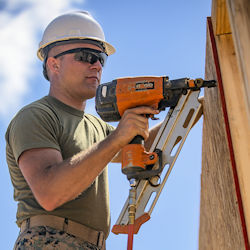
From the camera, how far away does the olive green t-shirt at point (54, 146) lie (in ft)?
8.81

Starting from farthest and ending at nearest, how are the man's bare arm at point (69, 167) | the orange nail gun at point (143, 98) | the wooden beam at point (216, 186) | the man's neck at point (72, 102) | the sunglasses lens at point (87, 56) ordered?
the sunglasses lens at point (87, 56), the man's neck at point (72, 102), the orange nail gun at point (143, 98), the man's bare arm at point (69, 167), the wooden beam at point (216, 186)

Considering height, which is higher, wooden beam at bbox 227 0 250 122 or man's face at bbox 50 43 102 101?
man's face at bbox 50 43 102 101

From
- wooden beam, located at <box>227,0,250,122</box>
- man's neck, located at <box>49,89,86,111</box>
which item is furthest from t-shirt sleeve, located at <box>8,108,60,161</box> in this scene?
wooden beam, located at <box>227,0,250,122</box>

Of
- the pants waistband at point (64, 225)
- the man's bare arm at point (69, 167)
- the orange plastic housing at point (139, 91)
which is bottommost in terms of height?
the pants waistband at point (64, 225)

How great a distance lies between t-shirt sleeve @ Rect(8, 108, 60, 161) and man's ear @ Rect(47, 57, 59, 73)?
709 millimetres

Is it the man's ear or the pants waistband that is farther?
the man's ear

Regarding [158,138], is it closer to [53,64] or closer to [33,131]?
[33,131]

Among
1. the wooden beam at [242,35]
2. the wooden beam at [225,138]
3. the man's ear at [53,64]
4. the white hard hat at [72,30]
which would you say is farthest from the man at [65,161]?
the wooden beam at [242,35]

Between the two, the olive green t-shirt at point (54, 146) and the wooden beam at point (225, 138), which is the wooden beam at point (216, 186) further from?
the olive green t-shirt at point (54, 146)

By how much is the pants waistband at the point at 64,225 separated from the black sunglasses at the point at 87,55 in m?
1.29

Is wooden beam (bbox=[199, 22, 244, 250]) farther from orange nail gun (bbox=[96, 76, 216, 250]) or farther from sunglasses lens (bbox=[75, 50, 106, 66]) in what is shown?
sunglasses lens (bbox=[75, 50, 106, 66])

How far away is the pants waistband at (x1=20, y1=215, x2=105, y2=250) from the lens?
8.66 ft

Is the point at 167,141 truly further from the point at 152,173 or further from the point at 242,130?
the point at 242,130

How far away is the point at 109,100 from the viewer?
2.79 metres
